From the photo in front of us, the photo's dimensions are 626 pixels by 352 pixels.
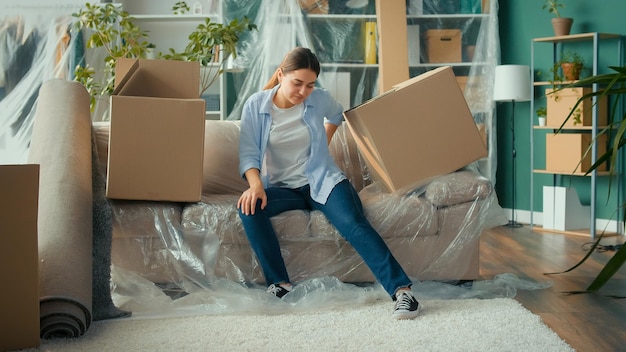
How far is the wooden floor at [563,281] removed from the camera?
245cm

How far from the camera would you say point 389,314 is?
263 cm

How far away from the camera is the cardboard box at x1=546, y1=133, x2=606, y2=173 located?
183 inches

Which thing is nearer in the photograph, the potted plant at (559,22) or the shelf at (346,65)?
the potted plant at (559,22)

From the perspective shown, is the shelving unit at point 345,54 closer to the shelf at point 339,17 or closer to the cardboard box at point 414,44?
the shelf at point 339,17

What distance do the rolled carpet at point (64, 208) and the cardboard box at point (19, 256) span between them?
0.08m

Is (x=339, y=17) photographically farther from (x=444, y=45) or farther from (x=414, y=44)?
(x=444, y=45)

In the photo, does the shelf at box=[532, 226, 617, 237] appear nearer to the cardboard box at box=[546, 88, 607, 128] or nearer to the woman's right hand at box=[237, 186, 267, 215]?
the cardboard box at box=[546, 88, 607, 128]

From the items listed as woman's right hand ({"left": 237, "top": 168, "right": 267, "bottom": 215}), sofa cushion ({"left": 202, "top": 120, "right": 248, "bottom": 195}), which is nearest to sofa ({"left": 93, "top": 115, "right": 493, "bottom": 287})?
woman's right hand ({"left": 237, "top": 168, "right": 267, "bottom": 215})

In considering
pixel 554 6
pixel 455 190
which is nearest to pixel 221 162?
pixel 455 190

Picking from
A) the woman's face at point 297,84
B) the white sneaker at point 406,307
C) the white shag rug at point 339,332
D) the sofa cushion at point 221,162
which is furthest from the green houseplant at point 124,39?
the white sneaker at point 406,307

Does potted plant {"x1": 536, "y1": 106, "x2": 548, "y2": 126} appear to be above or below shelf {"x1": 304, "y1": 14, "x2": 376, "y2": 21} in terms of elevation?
below

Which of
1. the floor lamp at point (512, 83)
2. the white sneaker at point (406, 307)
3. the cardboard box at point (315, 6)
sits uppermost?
the cardboard box at point (315, 6)

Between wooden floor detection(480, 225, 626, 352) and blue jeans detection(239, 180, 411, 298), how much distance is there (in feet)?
1.66

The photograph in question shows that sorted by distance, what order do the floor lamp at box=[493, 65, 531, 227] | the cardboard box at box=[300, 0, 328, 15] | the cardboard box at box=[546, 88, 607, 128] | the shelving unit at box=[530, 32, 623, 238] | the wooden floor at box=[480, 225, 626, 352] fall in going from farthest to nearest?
the cardboard box at box=[300, 0, 328, 15]
the floor lamp at box=[493, 65, 531, 227]
the cardboard box at box=[546, 88, 607, 128]
the shelving unit at box=[530, 32, 623, 238]
the wooden floor at box=[480, 225, 626, 352]
